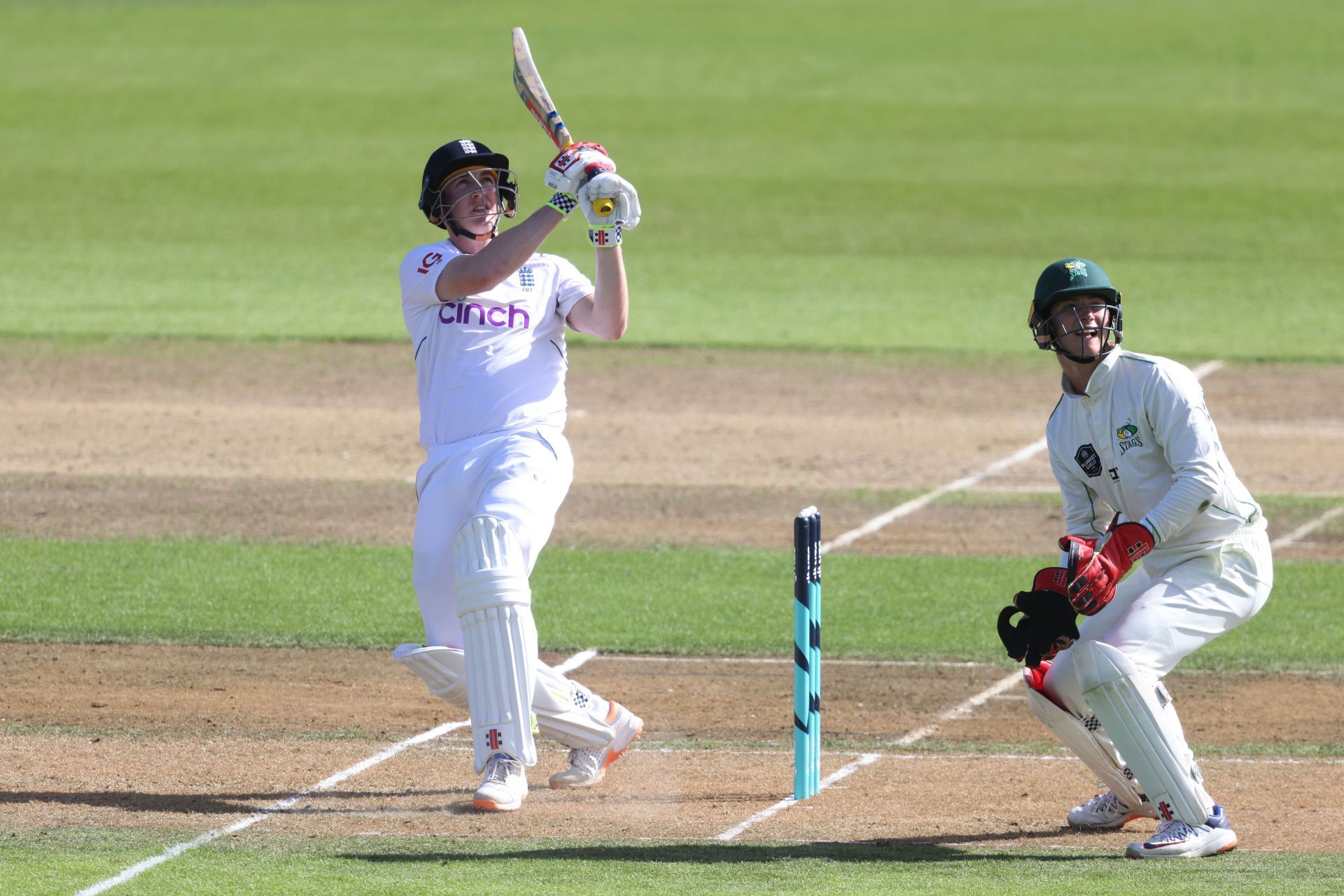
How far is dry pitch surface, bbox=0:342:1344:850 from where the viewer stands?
7.05 metres

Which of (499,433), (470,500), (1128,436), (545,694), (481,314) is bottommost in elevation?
(545,694)

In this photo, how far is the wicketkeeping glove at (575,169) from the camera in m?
6.79

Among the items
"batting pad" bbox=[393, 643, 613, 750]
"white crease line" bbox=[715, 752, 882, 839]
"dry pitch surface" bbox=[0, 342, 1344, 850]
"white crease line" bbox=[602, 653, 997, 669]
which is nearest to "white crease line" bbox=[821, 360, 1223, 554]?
"dry pitch surface" bbox=[0, 342, 1344, 850]

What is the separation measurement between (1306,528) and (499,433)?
7.63 m

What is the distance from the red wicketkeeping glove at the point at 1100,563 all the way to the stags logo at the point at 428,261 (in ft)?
8.67

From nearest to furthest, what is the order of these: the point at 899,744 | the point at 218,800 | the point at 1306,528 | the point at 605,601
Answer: the point at 218,800 → the point at 899,744 → the point at 605,601 → the point at 1306,528

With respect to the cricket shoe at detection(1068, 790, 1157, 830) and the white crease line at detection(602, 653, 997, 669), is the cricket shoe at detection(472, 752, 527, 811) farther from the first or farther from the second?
the white crease line at detection(602, 653, 997, 669)

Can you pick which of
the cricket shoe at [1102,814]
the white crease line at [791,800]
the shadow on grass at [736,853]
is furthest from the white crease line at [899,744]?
the cricket shoe at [1102,814]

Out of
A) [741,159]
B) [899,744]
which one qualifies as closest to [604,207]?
[899,744]

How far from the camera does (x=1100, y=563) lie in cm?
639

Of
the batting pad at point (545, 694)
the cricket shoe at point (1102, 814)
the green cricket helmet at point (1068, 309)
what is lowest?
the cricket shoe at point (1102, 814)

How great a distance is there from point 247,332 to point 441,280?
13463 mm

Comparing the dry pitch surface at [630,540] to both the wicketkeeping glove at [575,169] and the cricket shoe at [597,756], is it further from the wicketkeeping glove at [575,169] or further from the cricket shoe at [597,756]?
the wicketkeeping glove at [575,169]

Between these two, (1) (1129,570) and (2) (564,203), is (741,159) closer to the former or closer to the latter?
(2) (564,203)
